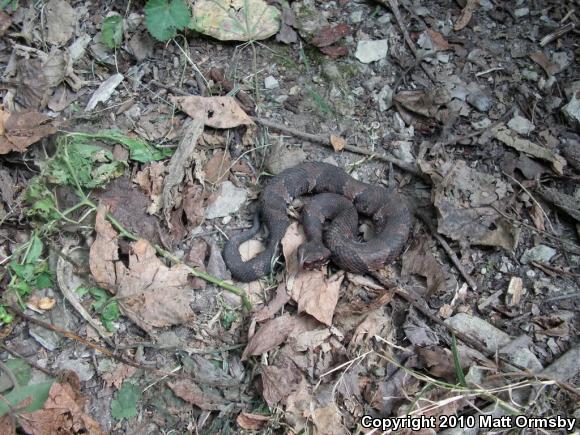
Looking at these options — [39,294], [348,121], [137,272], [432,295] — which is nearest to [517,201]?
[432,295]

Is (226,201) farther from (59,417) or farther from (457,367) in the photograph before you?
(457,367)

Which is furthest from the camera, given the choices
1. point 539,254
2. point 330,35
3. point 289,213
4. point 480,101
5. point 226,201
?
point 330,35

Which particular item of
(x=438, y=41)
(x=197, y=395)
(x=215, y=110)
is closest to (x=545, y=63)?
(x=438, y=41)

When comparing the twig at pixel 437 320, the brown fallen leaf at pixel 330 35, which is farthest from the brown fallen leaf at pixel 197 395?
the brown fallen leaf at pixel 330 35

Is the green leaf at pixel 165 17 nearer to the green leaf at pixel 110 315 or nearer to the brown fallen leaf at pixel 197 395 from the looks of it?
the green leaf at pixel 110 315

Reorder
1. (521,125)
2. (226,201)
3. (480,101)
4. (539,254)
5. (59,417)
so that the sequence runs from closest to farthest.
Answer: (59,417), (539,254), (226,201), (521,125), (480,101)

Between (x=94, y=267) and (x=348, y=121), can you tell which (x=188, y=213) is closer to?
(x=94, y=267)
